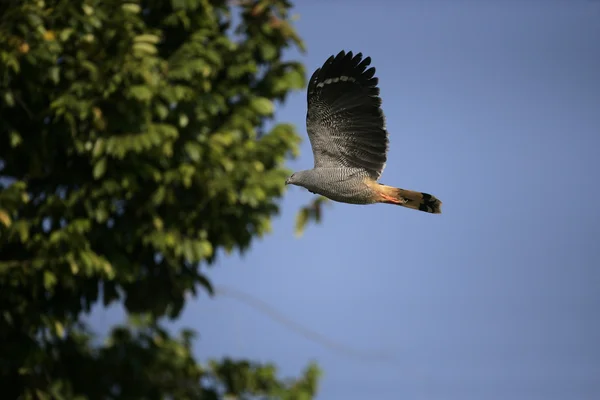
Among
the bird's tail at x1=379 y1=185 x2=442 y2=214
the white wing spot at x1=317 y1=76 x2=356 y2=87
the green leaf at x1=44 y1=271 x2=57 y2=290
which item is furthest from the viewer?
the green leaf at x1=44 y1=271 x2=57 y2=290

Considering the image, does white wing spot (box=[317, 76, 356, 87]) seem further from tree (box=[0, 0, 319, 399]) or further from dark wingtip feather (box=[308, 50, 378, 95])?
tree (box=[0, 0, 319, 399])

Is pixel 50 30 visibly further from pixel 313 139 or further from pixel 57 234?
pixel 313 139

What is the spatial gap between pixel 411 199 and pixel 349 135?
678mm

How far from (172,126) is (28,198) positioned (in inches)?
74.0

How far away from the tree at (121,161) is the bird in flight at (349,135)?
3.12 meters

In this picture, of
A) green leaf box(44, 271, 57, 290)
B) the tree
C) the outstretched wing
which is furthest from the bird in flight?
green leaf box(44, 271, 57, 290)

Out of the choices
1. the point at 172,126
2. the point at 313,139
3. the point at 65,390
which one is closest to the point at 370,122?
the point at 313,139

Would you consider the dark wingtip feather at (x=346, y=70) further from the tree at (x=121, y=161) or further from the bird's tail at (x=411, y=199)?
the tree at (x=121, y=161)

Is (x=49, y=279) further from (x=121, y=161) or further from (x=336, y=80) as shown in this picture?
(x=336, y=80)

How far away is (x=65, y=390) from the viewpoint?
12.2 m

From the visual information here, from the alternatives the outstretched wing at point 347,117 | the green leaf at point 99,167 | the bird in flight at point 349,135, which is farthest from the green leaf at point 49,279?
the outstretched wing at point 347,117

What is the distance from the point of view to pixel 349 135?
799 centimetres

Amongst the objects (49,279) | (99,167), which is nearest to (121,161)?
(99,167)

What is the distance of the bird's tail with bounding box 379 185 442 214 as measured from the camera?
7.86m
